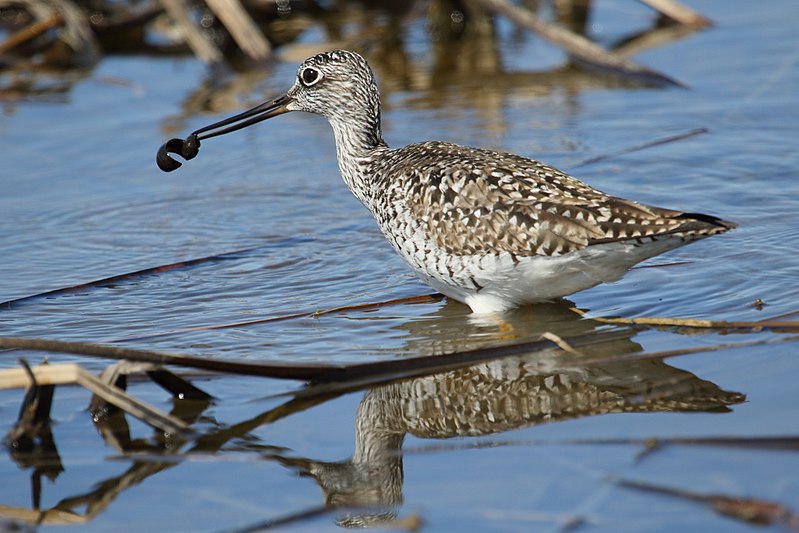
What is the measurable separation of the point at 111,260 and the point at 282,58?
16.7ft

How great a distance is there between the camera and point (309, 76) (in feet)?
25.5

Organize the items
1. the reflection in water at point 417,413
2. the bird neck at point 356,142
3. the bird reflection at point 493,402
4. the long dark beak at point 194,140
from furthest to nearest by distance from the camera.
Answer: the bird neck at point 356,142 → the long dark beak at point 194,140 → the bird reflection at point 493,402 → the reflection in water at point 417,413

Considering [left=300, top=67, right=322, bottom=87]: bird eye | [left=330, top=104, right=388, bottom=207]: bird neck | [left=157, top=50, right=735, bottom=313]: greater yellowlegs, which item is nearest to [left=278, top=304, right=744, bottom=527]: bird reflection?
[left=157, top=50, right=735, bottom=313]: greater yellowlegs

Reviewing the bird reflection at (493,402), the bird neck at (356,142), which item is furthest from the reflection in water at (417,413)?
the bird neck at (356,142)

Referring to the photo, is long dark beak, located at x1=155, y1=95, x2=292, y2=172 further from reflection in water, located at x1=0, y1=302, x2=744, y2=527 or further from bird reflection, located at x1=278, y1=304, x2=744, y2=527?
bird reflection, located at x1=278, y1=304, x2=744, y2=527

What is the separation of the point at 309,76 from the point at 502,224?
2190 mm

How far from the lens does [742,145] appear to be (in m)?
9.23

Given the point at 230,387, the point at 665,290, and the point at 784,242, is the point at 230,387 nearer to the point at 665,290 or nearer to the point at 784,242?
the point at 665,290

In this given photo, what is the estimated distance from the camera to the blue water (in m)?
4.51

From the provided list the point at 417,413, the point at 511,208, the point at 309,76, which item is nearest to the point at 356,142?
the point at 309,76

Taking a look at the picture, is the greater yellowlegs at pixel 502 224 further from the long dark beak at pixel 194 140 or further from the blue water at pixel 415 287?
the blue water at pixel 415 287

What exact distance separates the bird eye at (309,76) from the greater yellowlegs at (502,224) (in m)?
0.85

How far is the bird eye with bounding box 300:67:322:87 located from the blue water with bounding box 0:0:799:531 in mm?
1199

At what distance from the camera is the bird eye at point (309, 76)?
7.75 m
